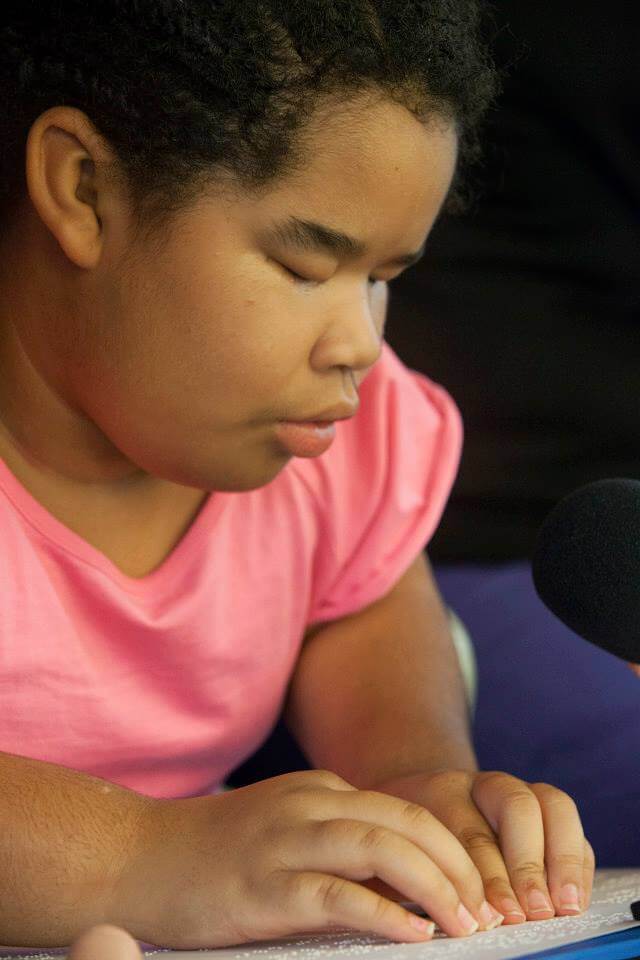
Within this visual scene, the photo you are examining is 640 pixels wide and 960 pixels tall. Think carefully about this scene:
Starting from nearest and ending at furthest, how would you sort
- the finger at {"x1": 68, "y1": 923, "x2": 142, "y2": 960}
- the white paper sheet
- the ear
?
the finger at {"x1": 68, "y1": 923, "x2": 142, "y2": 960}
the white paper sheet
the ear

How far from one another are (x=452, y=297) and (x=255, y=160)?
25.9 inches

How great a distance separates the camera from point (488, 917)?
699 millimetres

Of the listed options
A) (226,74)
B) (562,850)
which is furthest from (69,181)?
(562,850)

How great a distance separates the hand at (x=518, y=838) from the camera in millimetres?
739

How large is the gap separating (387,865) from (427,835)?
0.04m

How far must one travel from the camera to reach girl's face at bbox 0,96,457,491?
2.63ft

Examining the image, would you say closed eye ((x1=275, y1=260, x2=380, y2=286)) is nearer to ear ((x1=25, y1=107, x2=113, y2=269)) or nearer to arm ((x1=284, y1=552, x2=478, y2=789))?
ear ((x1=25, y1=107, x2=113, y2=269))

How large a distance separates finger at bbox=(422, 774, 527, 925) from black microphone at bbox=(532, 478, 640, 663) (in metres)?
0.13

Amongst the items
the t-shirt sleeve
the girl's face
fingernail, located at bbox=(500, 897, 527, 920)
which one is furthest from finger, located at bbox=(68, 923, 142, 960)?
the t-shirt sleeve

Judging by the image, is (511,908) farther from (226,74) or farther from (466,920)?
(226,74)

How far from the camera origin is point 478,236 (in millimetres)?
1429

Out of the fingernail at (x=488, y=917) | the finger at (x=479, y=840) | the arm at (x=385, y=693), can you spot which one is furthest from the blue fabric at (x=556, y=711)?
the fingernail at (x=488, y=917)

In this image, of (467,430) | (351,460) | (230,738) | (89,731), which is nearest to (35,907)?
(89,731)

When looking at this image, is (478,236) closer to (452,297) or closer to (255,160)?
(452,297)
